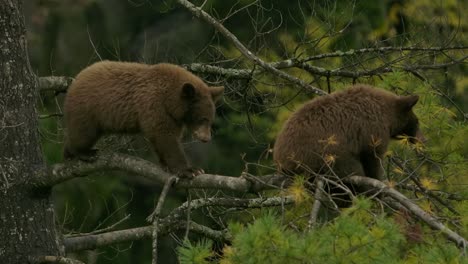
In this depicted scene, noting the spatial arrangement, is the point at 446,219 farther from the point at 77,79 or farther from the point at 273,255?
the point at 77,79

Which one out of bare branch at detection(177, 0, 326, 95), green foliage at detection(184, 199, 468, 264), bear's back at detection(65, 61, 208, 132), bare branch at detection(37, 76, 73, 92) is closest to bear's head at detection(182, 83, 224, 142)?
bear's back at detection(65, 61, 208, 132)

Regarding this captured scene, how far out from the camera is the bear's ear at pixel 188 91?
283 inches

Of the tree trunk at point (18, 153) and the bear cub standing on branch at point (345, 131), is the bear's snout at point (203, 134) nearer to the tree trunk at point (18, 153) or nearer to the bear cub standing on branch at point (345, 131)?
the bear cub standing on branch at point (345, 131)

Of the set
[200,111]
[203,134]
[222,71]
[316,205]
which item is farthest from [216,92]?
[316,205]

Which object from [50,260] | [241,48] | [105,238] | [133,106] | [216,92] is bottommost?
[105,238]

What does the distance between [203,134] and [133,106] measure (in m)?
0.64

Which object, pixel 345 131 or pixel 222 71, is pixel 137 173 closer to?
pixel 345 131

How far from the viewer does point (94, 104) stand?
720 cm

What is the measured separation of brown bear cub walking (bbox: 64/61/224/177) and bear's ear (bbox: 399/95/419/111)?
1580mm

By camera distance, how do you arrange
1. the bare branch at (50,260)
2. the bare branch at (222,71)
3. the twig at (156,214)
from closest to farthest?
the twig at (156,214)
the bare branch at (50,260)
the bare branch at (222,71)

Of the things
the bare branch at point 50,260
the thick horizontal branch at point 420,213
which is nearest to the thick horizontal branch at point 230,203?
the bare branch at point 50,260

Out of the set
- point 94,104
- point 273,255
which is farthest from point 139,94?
point 273,255

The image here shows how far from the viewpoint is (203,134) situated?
7.42 metres

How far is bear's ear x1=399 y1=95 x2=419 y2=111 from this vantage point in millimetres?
7035
